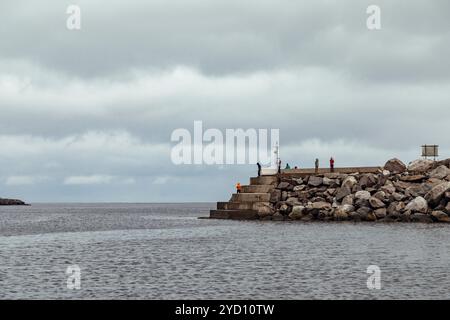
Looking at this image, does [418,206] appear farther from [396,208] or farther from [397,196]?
[397,196]

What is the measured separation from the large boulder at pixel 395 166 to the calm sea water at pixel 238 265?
12.1m

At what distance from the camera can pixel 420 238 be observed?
4631cm

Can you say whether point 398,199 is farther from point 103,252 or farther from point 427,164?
point 103,252

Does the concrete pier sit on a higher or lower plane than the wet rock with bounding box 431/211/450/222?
higher

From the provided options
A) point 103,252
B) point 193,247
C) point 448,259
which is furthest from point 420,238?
point 103,252

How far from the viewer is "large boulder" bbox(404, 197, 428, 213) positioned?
198 ft

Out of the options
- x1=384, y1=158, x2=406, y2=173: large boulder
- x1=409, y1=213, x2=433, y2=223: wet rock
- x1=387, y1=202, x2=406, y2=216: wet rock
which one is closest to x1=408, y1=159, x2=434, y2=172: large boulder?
x1=384, y1=158, x2=406, y2=173: large boulder

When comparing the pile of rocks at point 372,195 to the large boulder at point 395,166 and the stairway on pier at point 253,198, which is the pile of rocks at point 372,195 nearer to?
the large boulder at point 395,166

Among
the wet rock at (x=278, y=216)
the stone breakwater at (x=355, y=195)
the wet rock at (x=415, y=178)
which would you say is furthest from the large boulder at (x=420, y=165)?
the wet rock at (x=278, y=216)

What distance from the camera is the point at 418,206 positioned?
6069 cm

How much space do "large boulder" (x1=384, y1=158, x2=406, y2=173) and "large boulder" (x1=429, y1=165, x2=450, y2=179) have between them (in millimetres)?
3229

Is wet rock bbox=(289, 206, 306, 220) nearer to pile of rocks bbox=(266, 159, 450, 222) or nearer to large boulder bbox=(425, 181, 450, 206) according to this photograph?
pile of rocks bbox=(266, 159, 450, 222)

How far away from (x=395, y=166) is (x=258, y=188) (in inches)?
568

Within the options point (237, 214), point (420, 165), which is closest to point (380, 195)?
point (420, 165)
